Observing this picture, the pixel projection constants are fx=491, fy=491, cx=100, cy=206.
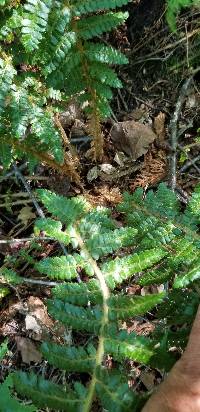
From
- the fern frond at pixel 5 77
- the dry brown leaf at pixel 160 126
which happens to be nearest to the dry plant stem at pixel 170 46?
the dry brown leaf at pixel 160 126

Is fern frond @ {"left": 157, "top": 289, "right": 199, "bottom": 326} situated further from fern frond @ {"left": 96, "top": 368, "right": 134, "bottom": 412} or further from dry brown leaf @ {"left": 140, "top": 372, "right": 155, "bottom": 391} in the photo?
dry brown leaf @ {"left": 140, "top": 372, "right": 155, "bottom": 391}

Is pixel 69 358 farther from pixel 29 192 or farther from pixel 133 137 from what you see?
pixel 133 137

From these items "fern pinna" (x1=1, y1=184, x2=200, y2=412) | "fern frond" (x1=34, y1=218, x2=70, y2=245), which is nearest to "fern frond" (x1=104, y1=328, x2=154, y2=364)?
"fern pinna" (x1=1, y1=184, x2=200, y2=412)

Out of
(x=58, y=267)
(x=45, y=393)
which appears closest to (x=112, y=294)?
(x=58, y=267)

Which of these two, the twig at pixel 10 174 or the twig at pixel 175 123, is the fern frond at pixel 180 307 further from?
the twig at pixel 10 174

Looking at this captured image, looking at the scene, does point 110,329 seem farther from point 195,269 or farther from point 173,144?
point 173,144

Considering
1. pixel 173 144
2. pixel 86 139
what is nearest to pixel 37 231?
pixel 86 139
